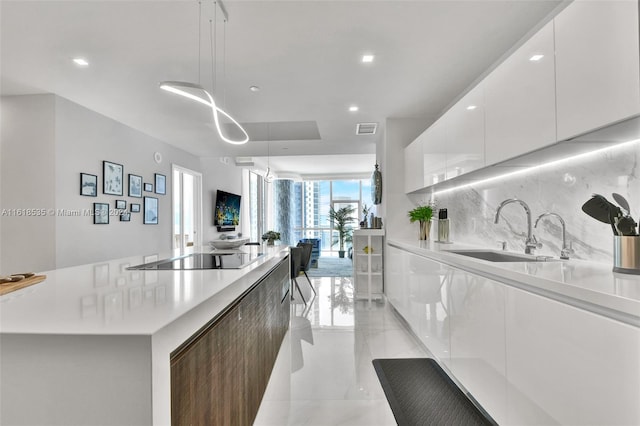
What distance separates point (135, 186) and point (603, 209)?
538 centimetres

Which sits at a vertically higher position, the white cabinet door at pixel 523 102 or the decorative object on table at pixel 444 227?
the white cabinet door at pixel 523 102

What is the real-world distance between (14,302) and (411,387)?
2133mm

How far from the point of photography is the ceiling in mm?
2111

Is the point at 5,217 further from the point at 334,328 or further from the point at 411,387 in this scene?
the point at 411,387

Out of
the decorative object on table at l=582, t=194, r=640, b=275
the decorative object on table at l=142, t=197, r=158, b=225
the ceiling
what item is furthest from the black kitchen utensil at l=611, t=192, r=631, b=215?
the decorative object on table at l=142, t=197, r=158, b=225

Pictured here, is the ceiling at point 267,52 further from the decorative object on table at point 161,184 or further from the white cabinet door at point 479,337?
the white cabinet door at point 479,337

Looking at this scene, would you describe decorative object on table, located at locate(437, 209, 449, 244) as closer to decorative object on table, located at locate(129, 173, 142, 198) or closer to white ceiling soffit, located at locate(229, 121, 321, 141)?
white ceiling soffit, located at locate(229, 121, 321, 141)

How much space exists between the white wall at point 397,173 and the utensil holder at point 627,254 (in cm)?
303

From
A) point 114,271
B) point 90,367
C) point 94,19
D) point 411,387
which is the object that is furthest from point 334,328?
point 94,19

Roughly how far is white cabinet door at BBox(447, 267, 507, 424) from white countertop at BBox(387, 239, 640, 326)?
0.09 meters

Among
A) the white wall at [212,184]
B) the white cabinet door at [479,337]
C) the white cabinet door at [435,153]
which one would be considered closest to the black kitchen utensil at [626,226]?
the white cabinet door at [479,337]

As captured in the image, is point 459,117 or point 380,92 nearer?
point 459,117

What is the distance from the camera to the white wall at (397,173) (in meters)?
4.35

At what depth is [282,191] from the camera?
10.8 m
